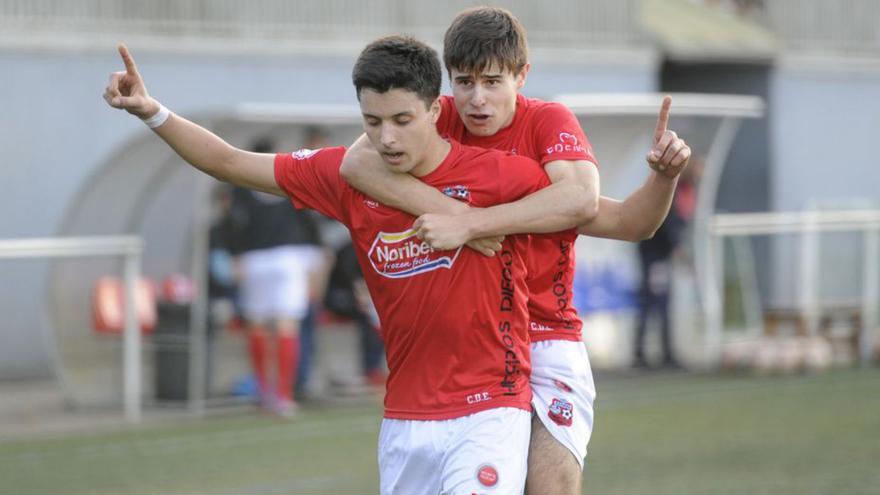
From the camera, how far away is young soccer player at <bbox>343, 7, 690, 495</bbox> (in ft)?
17.2

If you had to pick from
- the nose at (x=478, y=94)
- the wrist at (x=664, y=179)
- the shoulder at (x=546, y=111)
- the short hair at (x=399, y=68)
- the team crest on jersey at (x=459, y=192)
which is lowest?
the team crest on jersey at (x=459, y=192)

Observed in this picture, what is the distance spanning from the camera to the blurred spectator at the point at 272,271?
12984 mm

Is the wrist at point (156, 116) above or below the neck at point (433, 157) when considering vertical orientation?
above

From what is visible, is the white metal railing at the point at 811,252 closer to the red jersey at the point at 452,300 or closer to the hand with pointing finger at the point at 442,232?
the red jersey at the point at 452,300

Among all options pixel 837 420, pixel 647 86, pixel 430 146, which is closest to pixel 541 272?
pixel 430 146

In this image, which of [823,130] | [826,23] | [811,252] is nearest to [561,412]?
[811,252]

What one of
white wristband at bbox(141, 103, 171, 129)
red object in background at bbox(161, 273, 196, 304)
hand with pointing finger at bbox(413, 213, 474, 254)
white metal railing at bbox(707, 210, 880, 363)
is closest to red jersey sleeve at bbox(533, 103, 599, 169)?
hand with pointing finger at bbox(413, 213, 474, 254)

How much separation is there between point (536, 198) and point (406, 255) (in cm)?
47

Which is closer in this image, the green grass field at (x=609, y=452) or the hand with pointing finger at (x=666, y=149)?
the hand with pointing finger at (x=666, y=149)

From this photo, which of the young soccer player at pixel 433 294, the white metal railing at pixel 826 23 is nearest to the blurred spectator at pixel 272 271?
the young soccer player at pixel 433 294

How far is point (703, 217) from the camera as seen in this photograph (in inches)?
632

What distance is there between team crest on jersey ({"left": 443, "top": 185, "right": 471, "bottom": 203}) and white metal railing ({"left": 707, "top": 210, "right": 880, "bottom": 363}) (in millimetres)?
11041

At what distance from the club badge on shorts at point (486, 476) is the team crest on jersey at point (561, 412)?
524 mm

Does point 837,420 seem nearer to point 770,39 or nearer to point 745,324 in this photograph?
point 745,324
